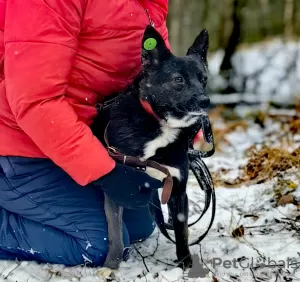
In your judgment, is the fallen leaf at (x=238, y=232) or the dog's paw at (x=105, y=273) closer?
the dog's paw at (x=105, y=273)

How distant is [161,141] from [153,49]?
19.8 inches

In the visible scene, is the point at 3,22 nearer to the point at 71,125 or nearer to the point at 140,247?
the point at 71,125

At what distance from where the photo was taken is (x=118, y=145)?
2811 mm

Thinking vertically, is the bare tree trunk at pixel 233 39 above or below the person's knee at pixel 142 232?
below

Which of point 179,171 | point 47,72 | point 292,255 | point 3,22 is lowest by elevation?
point 292,255

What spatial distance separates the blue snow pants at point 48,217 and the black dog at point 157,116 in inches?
5.2

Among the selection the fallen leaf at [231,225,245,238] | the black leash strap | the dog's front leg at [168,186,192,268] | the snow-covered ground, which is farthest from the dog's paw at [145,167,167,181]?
the fallen leaf at [231,225,245,238]

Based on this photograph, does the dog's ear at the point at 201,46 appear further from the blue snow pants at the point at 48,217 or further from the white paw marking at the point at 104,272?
the white paw marking at the point at 104,272

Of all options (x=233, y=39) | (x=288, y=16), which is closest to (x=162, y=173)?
(x=233, y=39)

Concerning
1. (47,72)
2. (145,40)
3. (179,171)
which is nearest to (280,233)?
(179,171)

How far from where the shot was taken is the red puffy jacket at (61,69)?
2590 mm

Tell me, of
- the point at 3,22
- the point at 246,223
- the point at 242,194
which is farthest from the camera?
the point at 242,194

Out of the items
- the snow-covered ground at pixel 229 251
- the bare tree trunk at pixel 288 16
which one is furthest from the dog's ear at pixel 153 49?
the bare tree trunk at pixel 288 16

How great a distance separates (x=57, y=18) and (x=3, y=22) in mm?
379
